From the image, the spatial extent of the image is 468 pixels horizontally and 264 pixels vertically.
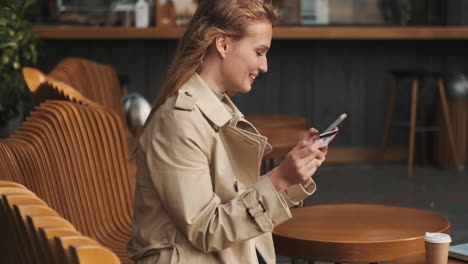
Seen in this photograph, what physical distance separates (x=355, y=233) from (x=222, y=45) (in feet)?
3.15

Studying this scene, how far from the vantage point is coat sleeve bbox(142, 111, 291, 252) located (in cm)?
204

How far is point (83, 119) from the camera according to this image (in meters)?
3.10

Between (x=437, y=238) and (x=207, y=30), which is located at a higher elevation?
(x=207, y=30)

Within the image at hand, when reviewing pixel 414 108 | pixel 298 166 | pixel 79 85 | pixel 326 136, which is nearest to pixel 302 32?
pixel 414 108

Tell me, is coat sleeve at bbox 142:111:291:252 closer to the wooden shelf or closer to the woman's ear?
the woman's ear

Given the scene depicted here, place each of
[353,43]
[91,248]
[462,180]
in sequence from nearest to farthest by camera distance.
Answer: [91,248]
[462,180]
[353,43]

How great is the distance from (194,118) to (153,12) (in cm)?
561

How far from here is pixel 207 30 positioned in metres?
2.23

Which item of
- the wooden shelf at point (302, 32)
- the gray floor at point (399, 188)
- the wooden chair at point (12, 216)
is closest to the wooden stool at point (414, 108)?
the gray floor at point (399, 188)

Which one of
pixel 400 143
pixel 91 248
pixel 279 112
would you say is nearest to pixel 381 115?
pixel 400 143

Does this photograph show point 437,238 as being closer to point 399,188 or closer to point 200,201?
point 200,201

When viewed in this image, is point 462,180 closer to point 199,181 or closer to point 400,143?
point 400,143

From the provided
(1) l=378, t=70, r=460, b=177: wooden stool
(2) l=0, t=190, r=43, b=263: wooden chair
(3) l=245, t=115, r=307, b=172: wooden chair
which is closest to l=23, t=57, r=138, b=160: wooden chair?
(3) l=245, t=115, r=307, b=172: wooden chair

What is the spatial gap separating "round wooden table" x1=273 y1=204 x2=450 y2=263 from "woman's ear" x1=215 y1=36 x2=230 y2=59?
2.70 ft
